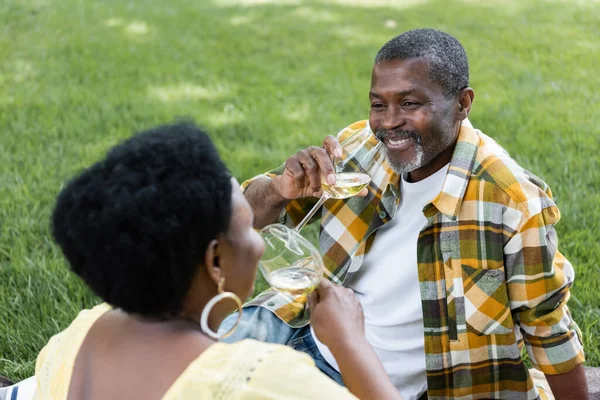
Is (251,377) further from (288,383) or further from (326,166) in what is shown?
(326,166)

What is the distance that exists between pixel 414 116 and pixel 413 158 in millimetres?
160

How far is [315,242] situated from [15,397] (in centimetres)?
226

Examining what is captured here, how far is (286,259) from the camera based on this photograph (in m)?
A: 2.44

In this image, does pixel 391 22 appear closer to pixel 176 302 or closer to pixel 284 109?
pixel 284 109

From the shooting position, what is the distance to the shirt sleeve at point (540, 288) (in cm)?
270

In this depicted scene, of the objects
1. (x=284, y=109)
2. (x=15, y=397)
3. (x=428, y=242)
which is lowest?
(x=284, y=109)

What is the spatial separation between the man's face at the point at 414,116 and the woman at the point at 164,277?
119cm

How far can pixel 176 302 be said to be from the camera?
5.97ft

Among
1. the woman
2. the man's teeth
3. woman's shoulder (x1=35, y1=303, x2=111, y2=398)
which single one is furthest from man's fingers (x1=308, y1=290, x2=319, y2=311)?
the man's teeth

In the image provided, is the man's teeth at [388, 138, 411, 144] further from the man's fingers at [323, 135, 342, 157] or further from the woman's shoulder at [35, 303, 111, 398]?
the woman's shoulder at [35, 303, 111, 398]

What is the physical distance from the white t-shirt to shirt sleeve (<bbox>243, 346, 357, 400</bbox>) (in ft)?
4.22

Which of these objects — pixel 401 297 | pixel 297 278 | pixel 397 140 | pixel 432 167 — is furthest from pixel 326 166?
pixel 297 278

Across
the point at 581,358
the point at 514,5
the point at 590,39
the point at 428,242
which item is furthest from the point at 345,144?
the point at 514,5

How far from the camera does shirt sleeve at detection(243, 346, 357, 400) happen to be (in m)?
1.66
